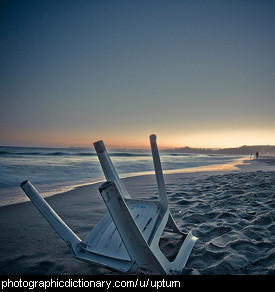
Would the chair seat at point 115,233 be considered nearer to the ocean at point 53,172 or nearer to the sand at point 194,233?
the sand at point 194,233

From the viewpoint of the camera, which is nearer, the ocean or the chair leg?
the chair leg

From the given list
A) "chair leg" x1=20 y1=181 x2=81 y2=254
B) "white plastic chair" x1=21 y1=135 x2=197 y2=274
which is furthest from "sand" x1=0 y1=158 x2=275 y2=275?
"chair leg" x1=20 y1=181 x2=81 y2=254

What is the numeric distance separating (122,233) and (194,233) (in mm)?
2165

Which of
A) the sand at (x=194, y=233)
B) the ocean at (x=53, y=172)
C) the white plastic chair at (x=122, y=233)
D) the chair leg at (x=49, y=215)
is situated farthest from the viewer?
the ocean at (x=53, y=172)

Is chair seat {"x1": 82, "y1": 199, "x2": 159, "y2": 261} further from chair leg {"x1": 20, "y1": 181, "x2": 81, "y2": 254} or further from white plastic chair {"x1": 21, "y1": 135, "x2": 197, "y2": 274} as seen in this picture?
chair leg {"x1": 20, "y1": 181, "x2": 81, "y2": 254}

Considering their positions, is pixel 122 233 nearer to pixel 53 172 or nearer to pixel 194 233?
pixel 194 233

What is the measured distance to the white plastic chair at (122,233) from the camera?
47.4 inches

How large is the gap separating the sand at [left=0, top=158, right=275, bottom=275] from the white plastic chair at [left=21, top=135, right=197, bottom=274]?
0.34 metres

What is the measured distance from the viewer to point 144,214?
2.30m

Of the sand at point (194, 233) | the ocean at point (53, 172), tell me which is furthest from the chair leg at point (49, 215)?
the ocean at point (53, 172)

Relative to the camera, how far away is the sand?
83.8 inches

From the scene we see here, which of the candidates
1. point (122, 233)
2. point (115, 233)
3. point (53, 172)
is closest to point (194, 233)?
point (115, 233)

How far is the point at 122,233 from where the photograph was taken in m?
1.27

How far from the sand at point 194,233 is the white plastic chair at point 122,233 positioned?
0.34 meters
